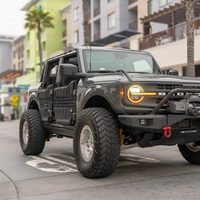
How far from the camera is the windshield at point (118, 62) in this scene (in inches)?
262

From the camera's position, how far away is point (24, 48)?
60.8m

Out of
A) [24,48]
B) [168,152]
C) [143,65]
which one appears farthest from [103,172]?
[24,48]

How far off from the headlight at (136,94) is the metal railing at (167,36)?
15.6 meters

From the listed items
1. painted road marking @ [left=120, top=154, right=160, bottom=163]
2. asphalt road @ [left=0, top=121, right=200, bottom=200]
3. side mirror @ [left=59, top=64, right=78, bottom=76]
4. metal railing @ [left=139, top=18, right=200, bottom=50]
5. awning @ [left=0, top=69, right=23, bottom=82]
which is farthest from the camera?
awning @ [left=0, top=69, right=23, bottom=82]

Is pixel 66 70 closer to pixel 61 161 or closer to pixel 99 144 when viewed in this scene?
pixel 99 144

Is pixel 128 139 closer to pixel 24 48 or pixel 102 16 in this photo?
pixel 102 16

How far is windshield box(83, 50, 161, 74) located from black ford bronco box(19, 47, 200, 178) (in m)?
0.02

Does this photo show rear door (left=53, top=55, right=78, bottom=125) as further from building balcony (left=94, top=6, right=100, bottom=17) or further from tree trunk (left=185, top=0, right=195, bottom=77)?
building balcony (left=94, top=6, right=100, bottom=17)

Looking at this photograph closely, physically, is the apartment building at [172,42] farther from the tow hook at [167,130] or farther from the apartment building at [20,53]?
the apartment building at [20,53]

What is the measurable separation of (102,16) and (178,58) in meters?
16.1

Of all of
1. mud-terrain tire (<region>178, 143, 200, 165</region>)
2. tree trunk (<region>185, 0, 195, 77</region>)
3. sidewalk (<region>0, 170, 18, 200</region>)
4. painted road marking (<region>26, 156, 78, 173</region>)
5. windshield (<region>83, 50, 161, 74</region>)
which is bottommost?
painted road marking (<region>26, 156, 78, 173</region>)

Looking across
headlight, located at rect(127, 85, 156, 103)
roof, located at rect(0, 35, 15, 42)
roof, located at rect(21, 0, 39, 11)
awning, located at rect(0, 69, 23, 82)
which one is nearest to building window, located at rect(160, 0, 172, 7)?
headlight, located at rect(127, 85, 156, 103)

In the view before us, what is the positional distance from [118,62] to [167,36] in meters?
16.1

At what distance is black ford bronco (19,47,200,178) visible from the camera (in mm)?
5043
